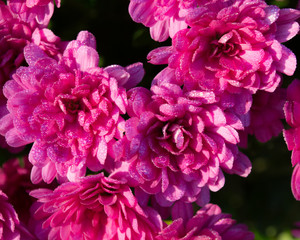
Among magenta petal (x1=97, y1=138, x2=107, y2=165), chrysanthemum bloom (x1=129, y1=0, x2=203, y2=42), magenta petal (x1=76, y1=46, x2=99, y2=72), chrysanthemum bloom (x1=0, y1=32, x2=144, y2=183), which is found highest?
chrysanthemum bloom (x1=129, y1=0, x2=203, y2=42)

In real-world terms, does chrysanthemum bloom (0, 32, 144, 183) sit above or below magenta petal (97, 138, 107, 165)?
above

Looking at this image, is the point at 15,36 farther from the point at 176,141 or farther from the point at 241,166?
the point at 241,166

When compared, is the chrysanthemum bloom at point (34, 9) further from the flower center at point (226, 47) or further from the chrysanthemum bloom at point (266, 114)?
the chrysanthemum bloom at point (266, 114)

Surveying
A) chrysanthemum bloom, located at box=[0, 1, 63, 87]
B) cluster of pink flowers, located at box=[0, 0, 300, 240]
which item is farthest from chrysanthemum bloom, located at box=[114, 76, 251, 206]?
chrysanthemum bloom, located at box=[0, 1, 63, 87]

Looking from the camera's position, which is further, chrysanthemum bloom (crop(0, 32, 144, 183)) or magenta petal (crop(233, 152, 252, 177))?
magenta petal (crop(233, 152, 252, 177))

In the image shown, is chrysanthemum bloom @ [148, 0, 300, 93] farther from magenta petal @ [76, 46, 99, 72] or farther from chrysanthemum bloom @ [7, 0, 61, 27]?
chrysanthemum bloom @ [7, 0, 61, 27]

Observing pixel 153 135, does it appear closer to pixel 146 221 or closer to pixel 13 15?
pixel 146 221

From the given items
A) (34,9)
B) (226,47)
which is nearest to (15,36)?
(34,9)

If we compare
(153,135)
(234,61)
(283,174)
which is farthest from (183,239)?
(283,174)

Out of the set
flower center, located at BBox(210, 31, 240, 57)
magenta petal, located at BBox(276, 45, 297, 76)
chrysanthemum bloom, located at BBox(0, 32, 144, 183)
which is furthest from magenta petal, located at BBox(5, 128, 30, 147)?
magenta petal, located at BBox(276, 45, 297, 76)
